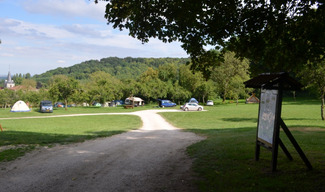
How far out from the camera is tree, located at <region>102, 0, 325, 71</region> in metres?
6.94

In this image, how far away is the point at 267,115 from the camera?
21.2 feet

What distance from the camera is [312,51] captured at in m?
6.60

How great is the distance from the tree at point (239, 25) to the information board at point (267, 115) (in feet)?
4.13

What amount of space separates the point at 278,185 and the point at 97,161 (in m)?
5.04

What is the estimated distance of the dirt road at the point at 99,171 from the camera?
5566mm

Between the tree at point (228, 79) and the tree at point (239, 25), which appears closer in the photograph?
the tree at point (239, 25)

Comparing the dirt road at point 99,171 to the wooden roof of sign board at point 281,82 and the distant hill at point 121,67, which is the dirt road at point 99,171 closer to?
the wooden roof of sign board at point 281,82

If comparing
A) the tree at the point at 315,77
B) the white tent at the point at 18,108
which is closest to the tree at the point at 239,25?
the tree at the point at 315,77

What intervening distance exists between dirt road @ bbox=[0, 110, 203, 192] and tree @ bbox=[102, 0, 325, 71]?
362cm

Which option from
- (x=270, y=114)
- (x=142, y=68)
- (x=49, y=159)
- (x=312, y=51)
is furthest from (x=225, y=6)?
(x=142, y=68)

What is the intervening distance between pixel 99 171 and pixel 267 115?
4.46m

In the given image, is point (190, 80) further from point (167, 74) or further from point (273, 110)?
point (273, 110)

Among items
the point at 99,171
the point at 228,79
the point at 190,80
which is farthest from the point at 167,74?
the point at 99,171

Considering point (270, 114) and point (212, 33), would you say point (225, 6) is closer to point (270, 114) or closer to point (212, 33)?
point (212, 33)
